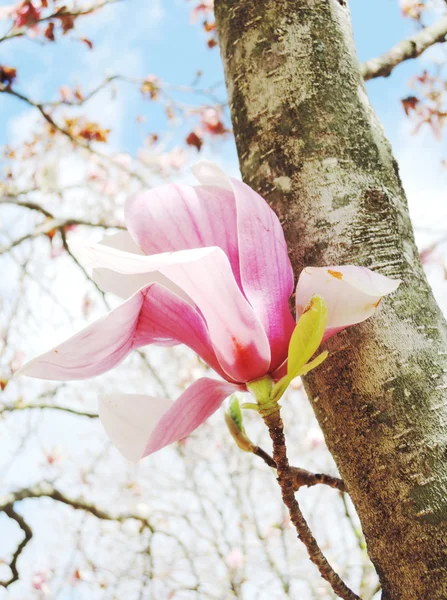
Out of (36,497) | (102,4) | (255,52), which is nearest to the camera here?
(255,52)

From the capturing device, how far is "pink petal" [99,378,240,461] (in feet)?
1.29

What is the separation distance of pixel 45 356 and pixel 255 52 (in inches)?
16.4

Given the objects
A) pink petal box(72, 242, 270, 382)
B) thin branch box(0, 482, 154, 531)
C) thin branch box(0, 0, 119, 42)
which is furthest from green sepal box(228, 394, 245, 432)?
thin branch box(0, 0, 119, 42)

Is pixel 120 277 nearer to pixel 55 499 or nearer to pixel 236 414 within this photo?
pixel 236 414

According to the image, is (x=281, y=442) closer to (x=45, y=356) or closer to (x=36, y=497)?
(x=45, y=356)

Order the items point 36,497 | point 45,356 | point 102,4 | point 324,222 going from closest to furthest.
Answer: point 45,356, point 324,222, point 36,497, point 102,4

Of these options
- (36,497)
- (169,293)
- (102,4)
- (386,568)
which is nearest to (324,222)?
(169,293)

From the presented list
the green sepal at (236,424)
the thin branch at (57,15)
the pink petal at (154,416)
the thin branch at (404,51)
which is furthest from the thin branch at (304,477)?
the thin branch at (57,15)

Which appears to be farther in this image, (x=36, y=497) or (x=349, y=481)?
(x=36, y=497)

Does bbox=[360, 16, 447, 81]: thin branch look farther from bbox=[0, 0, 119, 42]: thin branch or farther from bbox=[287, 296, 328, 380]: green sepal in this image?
bbox=[0, 0, 119, 42]: thin branch

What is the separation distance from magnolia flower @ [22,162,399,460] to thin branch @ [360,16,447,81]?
57cm

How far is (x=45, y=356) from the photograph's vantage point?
1.17ft

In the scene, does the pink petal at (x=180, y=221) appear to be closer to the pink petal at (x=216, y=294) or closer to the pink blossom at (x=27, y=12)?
the pink petal at (x=216, y=294)

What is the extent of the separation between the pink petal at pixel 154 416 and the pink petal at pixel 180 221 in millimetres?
87
